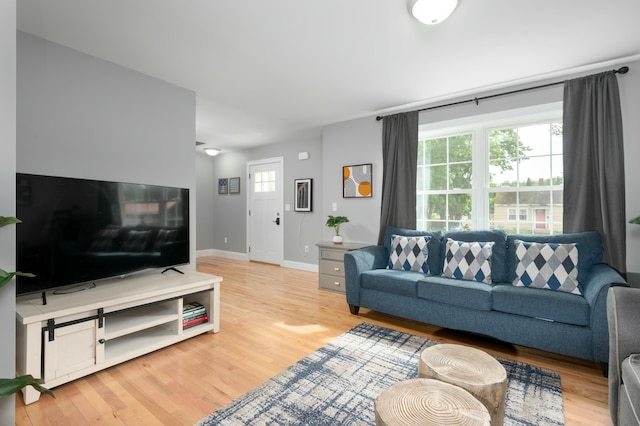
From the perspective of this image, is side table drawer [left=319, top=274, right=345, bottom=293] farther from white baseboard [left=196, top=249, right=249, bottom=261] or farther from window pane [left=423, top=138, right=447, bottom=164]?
white baseboard [left=196, top=249, right=249, bottom=261]

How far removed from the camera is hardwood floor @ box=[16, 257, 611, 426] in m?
1.66

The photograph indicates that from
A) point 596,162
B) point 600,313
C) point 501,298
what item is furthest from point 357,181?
point 600,313

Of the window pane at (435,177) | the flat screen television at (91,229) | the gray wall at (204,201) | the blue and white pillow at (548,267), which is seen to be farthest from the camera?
the gray wall at (204,201)

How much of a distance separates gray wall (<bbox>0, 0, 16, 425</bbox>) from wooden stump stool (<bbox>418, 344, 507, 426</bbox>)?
173cm

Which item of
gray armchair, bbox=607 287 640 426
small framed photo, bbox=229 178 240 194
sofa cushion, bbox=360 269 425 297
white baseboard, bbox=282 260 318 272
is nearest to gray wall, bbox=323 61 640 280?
white baseboard, bbox=282 260 318 272

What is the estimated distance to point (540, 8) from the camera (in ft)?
6.45

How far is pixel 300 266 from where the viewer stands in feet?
18.0

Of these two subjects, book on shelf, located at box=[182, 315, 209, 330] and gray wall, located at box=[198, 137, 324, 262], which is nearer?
book on shelf, located at box=[182, 315, 209, 330]

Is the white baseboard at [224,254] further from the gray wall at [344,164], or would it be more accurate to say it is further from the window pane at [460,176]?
the window pane at [460,176]

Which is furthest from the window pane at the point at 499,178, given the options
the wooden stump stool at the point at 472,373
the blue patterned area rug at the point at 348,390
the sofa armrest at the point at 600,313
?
the wooden stump stool at the point at 472,373

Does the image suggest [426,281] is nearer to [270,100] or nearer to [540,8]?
[540,8]

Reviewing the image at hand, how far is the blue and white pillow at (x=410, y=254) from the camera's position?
3.16 metres

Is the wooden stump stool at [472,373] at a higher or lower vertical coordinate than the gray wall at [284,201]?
lower

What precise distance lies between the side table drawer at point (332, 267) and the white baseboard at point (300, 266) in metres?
1.25
